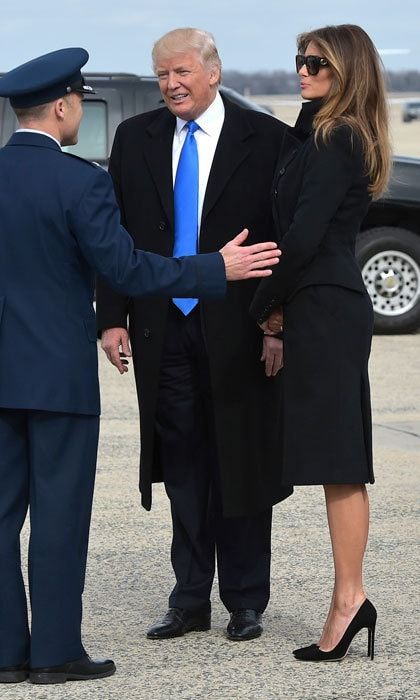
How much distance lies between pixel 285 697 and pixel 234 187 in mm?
1641

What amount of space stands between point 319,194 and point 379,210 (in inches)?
329

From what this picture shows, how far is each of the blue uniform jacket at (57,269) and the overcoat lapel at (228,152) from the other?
592 millimetres

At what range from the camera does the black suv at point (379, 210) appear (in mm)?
12375

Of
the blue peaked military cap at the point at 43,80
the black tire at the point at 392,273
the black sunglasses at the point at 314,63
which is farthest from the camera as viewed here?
the black tire at the point at 392,273

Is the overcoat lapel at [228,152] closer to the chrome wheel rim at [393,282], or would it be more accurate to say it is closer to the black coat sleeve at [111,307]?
the black coat sleeve at [111,307]

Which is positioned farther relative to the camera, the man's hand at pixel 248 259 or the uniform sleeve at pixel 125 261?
the man's hand at pixel 248 259

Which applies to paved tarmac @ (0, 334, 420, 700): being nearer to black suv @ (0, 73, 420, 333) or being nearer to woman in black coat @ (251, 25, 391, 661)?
woman in black coat @ (251, 25, 391, 661)

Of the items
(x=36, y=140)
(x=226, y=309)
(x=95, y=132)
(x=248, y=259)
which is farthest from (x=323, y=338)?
(x=95, y=132)

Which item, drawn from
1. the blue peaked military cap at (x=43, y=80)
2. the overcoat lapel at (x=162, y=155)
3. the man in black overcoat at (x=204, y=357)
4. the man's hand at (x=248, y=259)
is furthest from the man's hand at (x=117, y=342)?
the blue peaked military cap at (x=43, y=80)

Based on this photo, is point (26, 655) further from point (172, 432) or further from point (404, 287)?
point (404, 287)

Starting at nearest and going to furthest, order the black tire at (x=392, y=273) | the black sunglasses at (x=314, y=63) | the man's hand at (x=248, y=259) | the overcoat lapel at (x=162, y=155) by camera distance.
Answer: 1. the man's hand at (x=248, y=259)
2. the black sunglasses at (x=314, y=63)
3. the overcoat lapel at (x=162, y=155)
4. the black tire at (x=392, y=273)

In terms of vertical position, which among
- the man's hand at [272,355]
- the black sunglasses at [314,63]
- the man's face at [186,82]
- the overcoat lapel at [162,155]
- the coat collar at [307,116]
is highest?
the black sunglasses at [314,63]

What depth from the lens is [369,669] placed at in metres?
4.62

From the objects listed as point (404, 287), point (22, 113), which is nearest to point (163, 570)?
point (22, 113)
